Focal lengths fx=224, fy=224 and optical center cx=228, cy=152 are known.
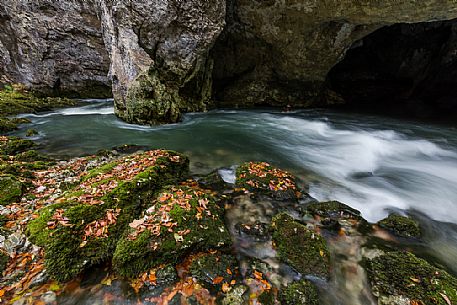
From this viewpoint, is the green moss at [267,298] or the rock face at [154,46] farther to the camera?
the rock face at [154,46]

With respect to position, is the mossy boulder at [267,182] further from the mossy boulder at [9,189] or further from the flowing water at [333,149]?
the mossy boulder at [9,189]

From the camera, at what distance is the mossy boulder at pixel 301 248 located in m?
2.80

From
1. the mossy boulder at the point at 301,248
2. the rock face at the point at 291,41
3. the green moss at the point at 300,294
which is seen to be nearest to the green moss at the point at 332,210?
the mossy boulder at the point at 301,248

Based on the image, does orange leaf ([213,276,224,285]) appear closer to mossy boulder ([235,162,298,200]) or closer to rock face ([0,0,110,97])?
mossy boulder ([235,162,298,200])

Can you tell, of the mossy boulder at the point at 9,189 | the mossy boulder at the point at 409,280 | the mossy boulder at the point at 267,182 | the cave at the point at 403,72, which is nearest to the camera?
the mossy boulder at the point at 409,280

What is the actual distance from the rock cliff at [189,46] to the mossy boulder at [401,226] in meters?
7.38

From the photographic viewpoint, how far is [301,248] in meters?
2.98

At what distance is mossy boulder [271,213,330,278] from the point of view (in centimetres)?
280

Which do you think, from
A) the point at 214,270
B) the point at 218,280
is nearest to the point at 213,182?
the point at 214,270

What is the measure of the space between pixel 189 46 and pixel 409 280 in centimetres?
1068

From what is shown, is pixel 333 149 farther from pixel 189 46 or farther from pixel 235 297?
pixel 189 46

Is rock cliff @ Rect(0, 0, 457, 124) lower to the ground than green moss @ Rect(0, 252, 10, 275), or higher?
higher

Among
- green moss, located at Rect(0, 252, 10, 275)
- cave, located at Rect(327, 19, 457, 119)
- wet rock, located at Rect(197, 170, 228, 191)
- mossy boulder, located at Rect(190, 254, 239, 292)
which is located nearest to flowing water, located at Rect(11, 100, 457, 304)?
wet rock, located at Rect(197, 170, 228, 191)

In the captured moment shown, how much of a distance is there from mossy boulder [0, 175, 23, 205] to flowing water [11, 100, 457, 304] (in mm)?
2502
